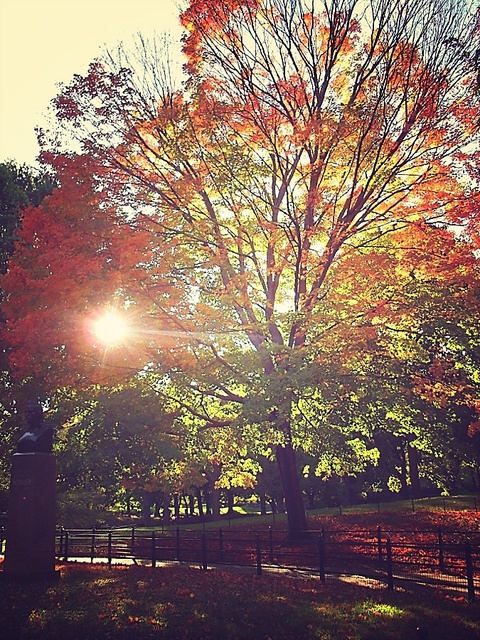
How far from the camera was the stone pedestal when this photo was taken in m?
13.4

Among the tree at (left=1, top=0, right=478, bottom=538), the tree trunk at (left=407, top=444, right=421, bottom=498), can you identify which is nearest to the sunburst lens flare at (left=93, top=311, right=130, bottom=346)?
the tree at (left=1, top=0, right=478, bottom=538)

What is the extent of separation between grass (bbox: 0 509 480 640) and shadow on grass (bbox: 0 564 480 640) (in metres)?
0.02

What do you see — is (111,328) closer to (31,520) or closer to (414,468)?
(31,520)

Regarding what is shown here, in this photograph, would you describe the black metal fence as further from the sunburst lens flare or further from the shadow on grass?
the sunburst lens flare

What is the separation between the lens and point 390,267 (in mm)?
16078

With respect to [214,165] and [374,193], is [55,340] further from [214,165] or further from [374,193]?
[374,193]

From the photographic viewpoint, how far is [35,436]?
582 inches

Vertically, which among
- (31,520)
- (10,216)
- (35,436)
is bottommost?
(31,520)

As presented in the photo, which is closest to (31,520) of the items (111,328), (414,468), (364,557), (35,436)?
(35,436)

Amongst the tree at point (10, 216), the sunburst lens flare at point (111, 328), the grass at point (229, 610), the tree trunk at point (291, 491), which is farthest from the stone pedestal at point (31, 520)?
the tree at point (10, 216)

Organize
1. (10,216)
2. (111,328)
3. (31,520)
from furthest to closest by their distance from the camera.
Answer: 1. (10,216)
2. (111,328)
3. (31,520)

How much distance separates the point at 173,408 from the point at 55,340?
24.6ft

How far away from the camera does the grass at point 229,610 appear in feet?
27.2

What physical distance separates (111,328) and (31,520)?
577 centimetres
